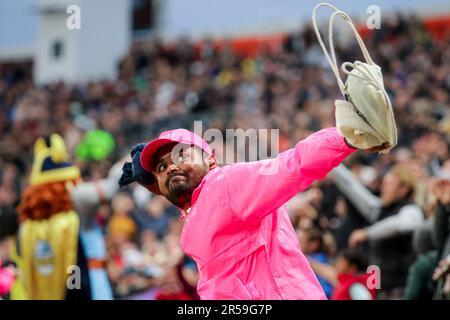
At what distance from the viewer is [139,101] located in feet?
47.1

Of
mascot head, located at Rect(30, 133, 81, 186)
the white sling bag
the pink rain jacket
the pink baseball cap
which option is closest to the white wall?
mascot head, located at Rect(30, 133, 81, 186)

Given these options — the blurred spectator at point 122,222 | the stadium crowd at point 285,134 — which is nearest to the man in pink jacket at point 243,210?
the stadium crowd at point 285,134

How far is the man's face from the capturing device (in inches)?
105

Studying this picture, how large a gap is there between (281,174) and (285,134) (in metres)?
7.08

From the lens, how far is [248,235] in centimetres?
249

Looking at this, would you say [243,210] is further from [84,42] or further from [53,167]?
[84,42]

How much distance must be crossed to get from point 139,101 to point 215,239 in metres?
12.0

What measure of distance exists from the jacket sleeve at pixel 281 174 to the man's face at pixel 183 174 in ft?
0.72

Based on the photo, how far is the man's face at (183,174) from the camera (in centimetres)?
266

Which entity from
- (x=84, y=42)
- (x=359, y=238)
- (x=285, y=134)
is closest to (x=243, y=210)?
(x=359, y=238)

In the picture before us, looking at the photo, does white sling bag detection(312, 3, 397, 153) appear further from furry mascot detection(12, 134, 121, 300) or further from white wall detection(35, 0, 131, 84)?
white wall detection(35, 0, 131, 84)
